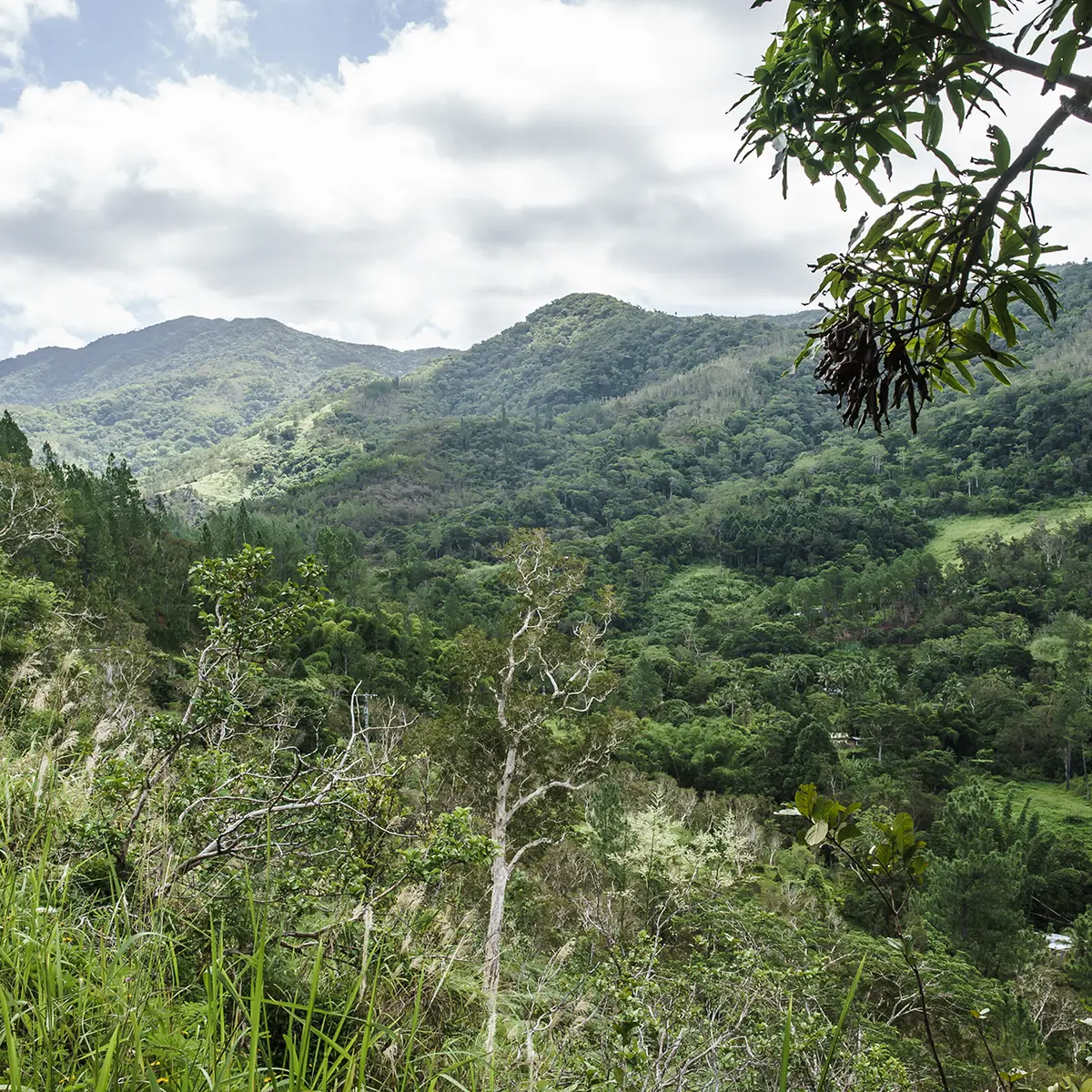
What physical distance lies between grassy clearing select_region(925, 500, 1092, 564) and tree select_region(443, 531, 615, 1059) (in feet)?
220

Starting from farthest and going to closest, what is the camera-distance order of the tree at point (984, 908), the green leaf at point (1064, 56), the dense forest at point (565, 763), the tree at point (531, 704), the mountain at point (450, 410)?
the mountain at point (450, 410) < the tree at point (984, 908) < the tree at point (531, 704) < the dense forest at point (565, 763) < the green leaf at point (1064, 56)

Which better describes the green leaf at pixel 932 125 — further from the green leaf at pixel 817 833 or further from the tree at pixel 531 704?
the tree at pixel 531 704

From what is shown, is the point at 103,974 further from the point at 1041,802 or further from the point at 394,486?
the point at 394,486

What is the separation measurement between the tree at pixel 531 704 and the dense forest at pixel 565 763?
0.09 metres

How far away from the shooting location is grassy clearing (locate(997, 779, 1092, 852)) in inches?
1271

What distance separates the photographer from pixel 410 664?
38.9 m

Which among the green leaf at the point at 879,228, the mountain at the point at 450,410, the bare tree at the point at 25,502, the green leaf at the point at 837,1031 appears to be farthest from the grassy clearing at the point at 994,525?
the green leaf at the point at 837,1031

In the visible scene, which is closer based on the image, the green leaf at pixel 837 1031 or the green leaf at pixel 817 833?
the green leaf at pixel 837 1031

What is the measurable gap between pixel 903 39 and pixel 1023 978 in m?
22.8

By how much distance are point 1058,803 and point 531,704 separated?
3546 centimetres

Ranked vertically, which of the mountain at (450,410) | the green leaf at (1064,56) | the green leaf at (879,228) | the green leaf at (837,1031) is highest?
the mountain at (450,410)

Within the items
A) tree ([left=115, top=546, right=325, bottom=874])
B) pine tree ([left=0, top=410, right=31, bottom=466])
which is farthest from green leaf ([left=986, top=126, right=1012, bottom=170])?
pine tree ([left=0, top=410, right=31, bottom=466])

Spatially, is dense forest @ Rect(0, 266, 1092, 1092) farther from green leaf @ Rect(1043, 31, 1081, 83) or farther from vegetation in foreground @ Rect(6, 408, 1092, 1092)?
green leaf @ Rect(1043, 31, 1081, 83)

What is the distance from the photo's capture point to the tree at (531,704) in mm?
13031
